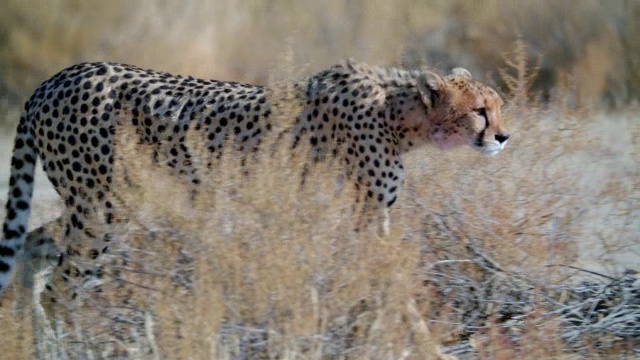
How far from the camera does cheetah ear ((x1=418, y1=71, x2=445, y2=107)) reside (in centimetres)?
491

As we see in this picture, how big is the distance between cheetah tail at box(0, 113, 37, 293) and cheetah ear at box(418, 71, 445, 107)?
5.52ft

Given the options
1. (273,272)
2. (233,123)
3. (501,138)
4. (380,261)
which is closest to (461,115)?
(501,138)

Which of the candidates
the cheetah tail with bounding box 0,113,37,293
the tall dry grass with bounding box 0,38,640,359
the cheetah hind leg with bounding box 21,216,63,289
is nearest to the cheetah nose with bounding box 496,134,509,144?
the tall dry grass with bounding box 0,38,640,359

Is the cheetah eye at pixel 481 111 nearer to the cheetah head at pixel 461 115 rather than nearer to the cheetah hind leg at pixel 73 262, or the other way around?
the cheetah head at pixel 461 115

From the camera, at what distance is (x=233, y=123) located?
4961 mm

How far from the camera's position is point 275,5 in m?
11.2

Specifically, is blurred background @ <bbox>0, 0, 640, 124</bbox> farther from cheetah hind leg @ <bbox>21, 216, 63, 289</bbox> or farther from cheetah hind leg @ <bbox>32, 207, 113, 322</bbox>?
cheetah hind leg @ <bbox>32, 207, 113, 322</bbox>

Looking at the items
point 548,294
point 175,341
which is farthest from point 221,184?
point 548,294

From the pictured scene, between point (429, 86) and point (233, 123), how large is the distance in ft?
2.68

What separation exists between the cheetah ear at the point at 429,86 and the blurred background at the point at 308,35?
4841 millimetres

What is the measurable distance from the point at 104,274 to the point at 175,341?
2.65 feet

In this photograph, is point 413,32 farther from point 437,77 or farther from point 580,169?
point 437,77

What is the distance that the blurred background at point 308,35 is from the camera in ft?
33.2

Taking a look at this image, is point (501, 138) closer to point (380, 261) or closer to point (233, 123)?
point (233, 123)
